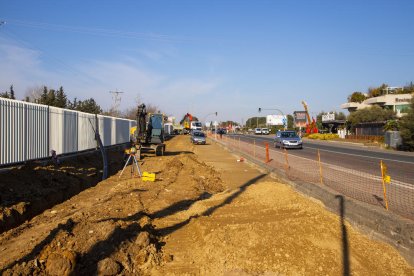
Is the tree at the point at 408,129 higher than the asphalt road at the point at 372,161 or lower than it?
higher

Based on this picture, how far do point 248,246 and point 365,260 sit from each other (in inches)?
66.1

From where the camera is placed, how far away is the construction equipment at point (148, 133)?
2519 centimetres

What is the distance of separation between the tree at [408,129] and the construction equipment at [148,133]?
22.6m

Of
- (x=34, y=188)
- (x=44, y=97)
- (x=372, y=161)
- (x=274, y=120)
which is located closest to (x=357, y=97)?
(x=274, y=120)

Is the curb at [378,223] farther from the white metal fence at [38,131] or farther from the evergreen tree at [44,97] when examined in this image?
the evergreen tree at [44,97]

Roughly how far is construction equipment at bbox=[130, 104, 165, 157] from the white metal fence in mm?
2810

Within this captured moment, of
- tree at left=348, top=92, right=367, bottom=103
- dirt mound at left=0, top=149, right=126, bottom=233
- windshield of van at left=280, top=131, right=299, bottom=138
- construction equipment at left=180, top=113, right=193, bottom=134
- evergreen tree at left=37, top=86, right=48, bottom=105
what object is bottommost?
dirt mound at left=0, top=149, right=126, bottom=233

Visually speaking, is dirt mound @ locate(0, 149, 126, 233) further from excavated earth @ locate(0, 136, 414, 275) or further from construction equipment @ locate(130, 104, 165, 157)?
construction equipment @ locate(130, 104, 165, 157)

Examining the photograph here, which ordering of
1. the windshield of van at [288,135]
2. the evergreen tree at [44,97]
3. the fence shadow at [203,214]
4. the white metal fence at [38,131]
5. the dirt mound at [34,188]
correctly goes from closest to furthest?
the fence shadow at [203,214], the dirt mound at [34,188], the white metal fence at [38,131], the windshield of van at [288,135], the evergreen tree at [44,97]

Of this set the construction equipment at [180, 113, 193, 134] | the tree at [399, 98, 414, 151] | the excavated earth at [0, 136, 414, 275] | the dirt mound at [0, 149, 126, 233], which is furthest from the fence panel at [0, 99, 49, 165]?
the construction equipment at [180, 113, 193, 134]

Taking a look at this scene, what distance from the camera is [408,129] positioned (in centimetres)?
3688

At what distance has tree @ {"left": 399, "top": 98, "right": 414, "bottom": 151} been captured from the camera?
36.7m

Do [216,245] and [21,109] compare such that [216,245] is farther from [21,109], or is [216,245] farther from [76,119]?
[76,119]

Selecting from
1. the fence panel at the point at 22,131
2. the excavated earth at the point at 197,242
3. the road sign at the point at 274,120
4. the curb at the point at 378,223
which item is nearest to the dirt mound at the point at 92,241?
the excavated earth at the point at 197,242
